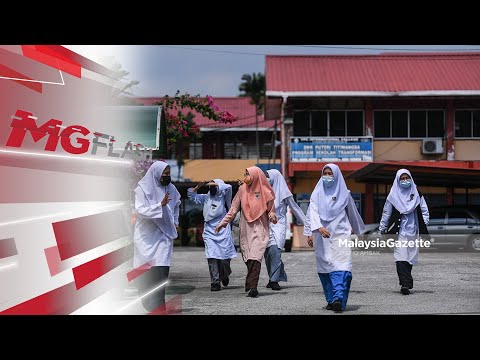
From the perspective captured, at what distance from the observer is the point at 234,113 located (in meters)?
13.3

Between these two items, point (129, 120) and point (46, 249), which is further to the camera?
point (129, 120)

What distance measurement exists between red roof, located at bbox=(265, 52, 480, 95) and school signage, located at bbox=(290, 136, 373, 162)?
1037mm

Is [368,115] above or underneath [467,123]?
above

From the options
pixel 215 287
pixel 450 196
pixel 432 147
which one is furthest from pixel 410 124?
pixel 215 287

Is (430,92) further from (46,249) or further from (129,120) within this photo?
(46,249)

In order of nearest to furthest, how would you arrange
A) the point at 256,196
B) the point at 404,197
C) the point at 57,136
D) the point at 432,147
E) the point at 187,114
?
1. the point at 57,136
2. the point at 256,196
3. the point at 404,197
4. the point at 187,114
5. the point at 432,147

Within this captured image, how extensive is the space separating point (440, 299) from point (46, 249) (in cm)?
429

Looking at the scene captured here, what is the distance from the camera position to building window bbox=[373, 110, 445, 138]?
13.1 meters

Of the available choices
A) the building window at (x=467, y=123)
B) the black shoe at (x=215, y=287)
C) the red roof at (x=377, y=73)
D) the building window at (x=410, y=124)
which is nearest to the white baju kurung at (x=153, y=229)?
the black shoe at (x=215, y=287)

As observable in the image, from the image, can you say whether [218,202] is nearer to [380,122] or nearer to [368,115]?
[380,122]

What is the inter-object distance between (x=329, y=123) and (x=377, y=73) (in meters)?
2.98

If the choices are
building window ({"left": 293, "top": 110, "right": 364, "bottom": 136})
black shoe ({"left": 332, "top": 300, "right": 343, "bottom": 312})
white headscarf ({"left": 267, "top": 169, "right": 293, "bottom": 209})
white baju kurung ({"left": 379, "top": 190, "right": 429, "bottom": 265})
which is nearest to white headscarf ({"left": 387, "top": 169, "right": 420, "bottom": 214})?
white baju kurung ({"left": 379, "top": 190, "right": 429, "bottom": 265})

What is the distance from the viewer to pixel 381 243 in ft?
38.3
